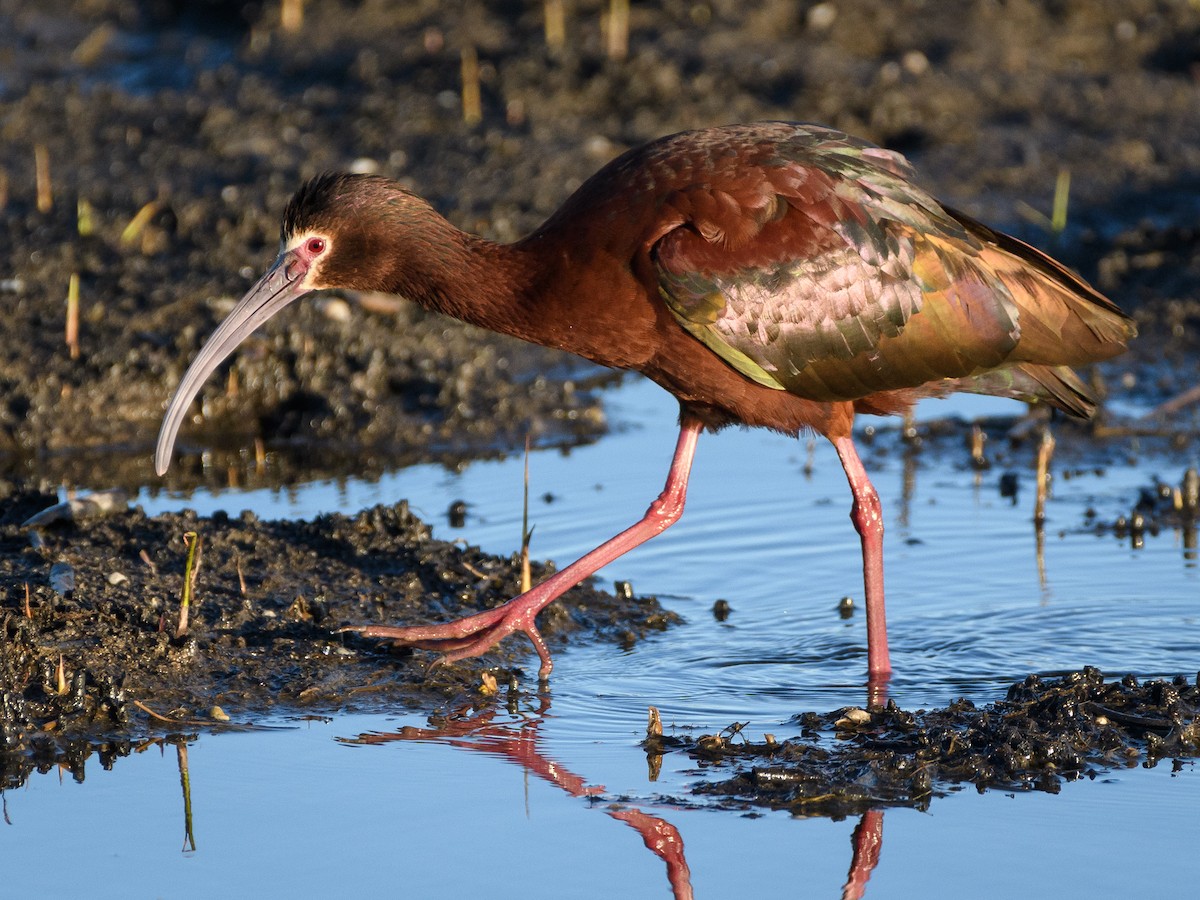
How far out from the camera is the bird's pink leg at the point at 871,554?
6105 millimetres

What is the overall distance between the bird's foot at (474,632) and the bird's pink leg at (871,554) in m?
1.09

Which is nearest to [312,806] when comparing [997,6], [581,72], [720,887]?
[720,887]

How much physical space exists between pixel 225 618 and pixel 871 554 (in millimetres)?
2237

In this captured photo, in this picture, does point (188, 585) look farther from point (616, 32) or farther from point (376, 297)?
point (616, 32)

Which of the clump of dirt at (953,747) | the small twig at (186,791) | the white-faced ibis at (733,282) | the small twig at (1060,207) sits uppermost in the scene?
the small twig at (1060,207)

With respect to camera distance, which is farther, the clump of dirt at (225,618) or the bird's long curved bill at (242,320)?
the bird's long curved bill at (242,320)

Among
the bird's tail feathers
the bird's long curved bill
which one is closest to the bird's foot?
the bird's long curved bill

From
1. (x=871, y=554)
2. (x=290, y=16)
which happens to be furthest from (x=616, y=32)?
(x=871, y=554)

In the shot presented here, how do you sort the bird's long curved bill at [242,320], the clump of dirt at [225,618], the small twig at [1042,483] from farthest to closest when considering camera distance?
the small twig at [1042,483]
the bird's long curved bill at [242,320]
the clump of dirt at [225,618]

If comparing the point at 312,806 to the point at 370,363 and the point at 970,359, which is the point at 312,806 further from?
the point at 370,363

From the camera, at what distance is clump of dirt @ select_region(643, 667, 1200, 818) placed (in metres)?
5.04

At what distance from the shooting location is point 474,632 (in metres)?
6.11

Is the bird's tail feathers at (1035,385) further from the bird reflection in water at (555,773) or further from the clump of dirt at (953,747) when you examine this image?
the bird reflection in water at (555,773)

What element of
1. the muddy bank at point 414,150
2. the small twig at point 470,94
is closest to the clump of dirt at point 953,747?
the muddy bank at point 414,150
